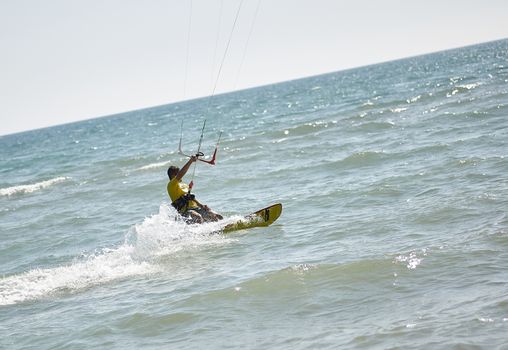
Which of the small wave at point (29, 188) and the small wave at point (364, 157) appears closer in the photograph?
the small wave at point (364, 157)

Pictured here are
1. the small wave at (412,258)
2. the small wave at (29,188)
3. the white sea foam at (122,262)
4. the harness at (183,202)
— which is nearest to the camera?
the small wave at (412,258)

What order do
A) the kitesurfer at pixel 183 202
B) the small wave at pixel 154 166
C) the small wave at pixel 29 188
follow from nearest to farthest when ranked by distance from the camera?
the kitesurfer at pixel 183 202, the small wave at pixel 29 188, the small wave at pixel 154 166

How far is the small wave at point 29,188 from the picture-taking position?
3062 centimetres

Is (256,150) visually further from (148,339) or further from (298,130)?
(148,339)

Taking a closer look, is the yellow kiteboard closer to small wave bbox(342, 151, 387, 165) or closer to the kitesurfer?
the kitesurfer

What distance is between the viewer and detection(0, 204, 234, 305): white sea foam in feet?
37.0

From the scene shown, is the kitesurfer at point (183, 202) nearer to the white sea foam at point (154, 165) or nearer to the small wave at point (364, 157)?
the small wave at point (364, 157)

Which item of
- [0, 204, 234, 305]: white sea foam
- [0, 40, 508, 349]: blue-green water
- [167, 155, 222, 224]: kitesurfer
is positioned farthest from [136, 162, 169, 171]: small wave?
[167, 155, 222, 224]: kitesurfer

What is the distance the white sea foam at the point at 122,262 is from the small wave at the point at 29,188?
17.9 m

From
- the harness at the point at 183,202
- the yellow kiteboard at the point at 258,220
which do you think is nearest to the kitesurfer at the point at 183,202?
the harness at the point at 183,202

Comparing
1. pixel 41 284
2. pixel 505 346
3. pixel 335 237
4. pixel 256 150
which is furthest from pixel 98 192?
pixel 505 346

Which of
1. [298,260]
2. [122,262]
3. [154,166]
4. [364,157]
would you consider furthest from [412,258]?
[154,166]

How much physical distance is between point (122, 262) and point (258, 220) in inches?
118

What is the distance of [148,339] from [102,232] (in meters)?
9.14
